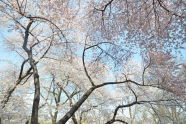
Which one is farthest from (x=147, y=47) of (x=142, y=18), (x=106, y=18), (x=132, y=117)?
(x=132, y=117)

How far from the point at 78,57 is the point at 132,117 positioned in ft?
49.0

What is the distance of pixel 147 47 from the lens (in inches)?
356

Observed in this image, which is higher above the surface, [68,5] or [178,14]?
[68,5]

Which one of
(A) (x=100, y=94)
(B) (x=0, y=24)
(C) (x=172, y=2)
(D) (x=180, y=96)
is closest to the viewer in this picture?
(C) (x=172, y=2)

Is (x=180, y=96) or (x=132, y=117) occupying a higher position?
(x=180, y=96)

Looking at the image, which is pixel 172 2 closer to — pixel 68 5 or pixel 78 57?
pixel 68 5

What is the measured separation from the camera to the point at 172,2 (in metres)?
7.42

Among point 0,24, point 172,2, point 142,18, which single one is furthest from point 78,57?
point 172,2

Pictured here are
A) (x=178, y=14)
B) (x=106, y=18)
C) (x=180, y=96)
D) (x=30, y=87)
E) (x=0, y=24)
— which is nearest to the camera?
(x=178, y=14)

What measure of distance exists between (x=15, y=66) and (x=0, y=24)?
4.91 m

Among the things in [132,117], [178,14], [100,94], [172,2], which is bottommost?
[132,117]

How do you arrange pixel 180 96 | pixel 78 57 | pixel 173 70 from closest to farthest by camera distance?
pixel 180 96
pixel 173 70
pixel 78 57

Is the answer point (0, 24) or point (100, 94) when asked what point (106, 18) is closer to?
point (0, 24)

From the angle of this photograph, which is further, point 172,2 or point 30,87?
point 30,87
